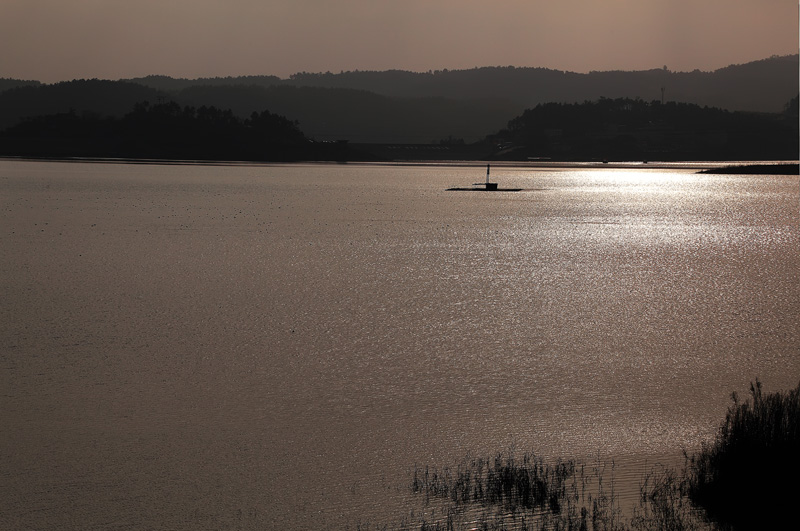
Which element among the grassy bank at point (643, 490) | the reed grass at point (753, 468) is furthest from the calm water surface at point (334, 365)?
the reed grass at point (753, 468)

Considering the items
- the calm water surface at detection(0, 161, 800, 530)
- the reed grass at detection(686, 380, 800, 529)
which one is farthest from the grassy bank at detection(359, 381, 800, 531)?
the calm water surface at detection(0, 161, 800, 530)

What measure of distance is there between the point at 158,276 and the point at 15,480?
51.4ft

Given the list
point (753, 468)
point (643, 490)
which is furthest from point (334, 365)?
point (753, 468)

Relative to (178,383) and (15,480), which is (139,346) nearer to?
(178,383)

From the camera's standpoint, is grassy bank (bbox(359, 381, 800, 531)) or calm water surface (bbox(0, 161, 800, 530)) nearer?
grassy bank (bbox(359, 381, 800, 531))

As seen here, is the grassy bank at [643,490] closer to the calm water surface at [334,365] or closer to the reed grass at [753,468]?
the reed grass at [753,468]

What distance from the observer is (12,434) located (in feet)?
36.8

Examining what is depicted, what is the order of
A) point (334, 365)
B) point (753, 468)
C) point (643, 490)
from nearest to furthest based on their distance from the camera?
point (643, 490)
point (753, 468)
point (334, 365)

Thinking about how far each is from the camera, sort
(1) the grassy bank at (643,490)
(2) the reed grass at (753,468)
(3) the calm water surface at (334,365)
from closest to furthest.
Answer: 1. (1) the grassy bank at (643,490)
2. (2) the reed grass at (753,468)
3. (3) the calm water surface at (334,365)

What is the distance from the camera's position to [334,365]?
15.4 m

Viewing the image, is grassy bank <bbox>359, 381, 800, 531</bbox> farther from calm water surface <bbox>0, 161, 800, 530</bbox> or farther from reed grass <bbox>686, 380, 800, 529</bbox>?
calm water surface <bbox>0, 161, 800, 530</bbox>

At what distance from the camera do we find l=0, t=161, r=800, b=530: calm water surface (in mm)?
9969

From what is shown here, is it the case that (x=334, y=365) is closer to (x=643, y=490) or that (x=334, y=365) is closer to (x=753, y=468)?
(x=643, y=490)

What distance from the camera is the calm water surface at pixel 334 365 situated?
9.97m
